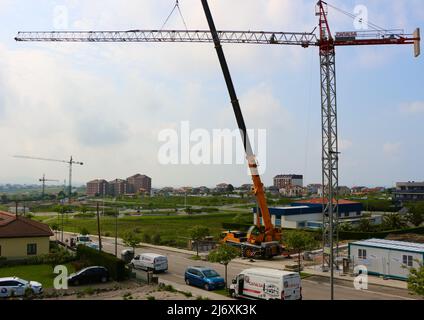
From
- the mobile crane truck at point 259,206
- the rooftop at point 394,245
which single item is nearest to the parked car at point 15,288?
the mobile crane truck at point 259,206

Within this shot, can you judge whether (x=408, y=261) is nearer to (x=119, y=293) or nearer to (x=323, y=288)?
(x=323, y=288)

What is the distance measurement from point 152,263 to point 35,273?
9152 mm

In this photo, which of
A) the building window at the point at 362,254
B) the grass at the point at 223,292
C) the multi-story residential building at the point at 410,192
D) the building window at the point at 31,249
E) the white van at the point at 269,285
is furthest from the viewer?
the multi-story residential building at the point at 410,192

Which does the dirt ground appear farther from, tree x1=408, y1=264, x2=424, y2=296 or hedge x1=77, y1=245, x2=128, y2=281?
tree x1=408, y1=264, x2=424, y2=296

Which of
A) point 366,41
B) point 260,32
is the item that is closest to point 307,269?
point 366,41

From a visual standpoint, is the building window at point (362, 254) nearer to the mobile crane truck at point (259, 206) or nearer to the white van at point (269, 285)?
the mobile crane truck at point (259, 206)

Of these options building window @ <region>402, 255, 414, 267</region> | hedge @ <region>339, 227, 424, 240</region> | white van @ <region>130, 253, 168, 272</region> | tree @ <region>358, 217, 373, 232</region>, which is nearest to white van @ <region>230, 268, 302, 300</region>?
white van @ <region>130, 253, 168, 272</region>

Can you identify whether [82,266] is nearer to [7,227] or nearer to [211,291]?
[7,227]

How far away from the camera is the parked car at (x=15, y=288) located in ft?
82.4

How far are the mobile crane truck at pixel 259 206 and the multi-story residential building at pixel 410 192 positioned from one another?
10478 cm

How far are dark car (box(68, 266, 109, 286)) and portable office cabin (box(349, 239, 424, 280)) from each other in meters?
19.5

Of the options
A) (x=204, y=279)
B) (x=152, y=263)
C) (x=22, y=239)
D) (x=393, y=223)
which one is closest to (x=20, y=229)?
(x=22, y=239)
